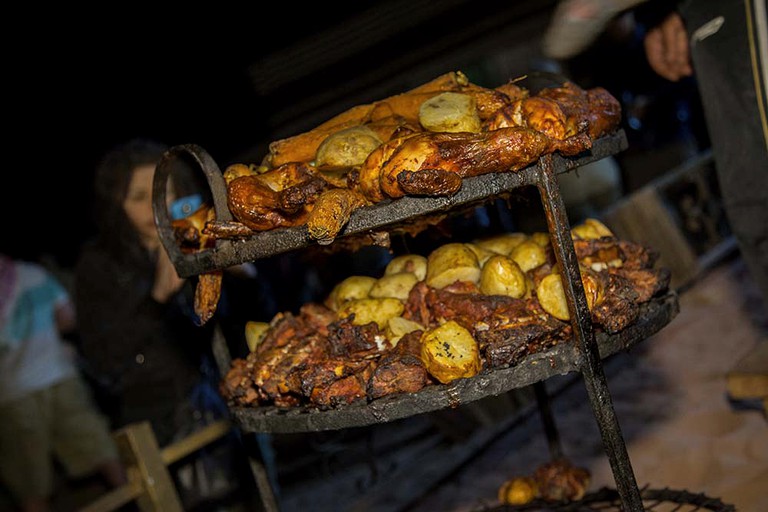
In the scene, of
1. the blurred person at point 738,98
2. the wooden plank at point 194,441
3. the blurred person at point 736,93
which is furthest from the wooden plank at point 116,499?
the blurred person at point 738,98

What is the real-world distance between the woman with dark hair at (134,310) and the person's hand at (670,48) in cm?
277

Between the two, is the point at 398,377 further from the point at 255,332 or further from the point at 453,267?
the point at 255,332

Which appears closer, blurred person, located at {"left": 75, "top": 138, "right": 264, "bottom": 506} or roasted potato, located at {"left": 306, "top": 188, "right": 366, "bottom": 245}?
roasted potato, located at {"left": 306, "top": 188, "right": 366, "bottom": 245}

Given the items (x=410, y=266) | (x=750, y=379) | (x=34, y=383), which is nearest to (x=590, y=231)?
(x=410, y=266)

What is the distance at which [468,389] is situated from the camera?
73.7 inches

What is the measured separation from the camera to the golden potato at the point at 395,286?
2.37 meters

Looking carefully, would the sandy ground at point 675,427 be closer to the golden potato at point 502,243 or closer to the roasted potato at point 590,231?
the roasted potato at point 590,231

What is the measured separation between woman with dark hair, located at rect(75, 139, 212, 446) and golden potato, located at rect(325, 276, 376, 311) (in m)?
1.72

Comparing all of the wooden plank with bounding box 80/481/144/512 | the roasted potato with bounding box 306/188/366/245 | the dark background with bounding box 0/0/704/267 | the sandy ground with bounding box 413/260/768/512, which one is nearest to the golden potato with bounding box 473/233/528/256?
the roasted potato with bounding box 306/188/366/245

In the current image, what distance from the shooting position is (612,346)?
197cm

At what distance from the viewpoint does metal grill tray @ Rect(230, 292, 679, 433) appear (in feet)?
6.14

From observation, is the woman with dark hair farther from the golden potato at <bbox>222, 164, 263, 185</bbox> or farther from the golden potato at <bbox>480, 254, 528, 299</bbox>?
the golden potato at <bbox>480, 254, 528, 299</bbox>

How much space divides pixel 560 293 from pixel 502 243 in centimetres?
56

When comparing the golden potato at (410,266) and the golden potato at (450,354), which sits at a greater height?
the golden potato at (410,266)
